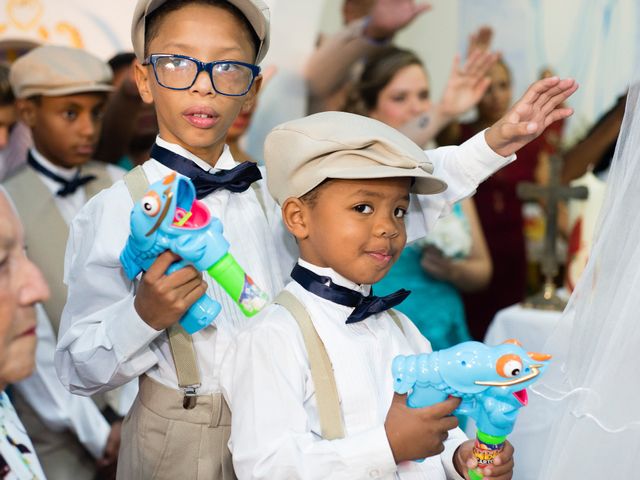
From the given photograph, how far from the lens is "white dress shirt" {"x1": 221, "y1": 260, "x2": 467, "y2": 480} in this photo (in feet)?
5.70

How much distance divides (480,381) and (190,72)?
95cm

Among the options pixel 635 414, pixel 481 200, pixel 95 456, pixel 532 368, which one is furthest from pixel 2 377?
pixel 481 200

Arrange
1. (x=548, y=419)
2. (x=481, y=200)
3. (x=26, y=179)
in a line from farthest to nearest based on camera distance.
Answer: (x=481, y=200) < (x=26, y=179) < (x=548, y=419)

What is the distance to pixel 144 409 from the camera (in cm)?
207

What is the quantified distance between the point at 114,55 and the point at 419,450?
10.2 feet

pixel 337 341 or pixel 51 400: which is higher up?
pixel 337 341

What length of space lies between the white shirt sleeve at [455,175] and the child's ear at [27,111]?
211 centimetres

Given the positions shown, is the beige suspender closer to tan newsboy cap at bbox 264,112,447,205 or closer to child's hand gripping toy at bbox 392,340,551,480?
child's hand gripping toy at bbox 392,340,551,480

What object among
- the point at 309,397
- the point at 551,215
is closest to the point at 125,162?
the point at 551,215

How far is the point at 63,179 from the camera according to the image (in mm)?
3736

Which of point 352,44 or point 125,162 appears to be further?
point 352,44

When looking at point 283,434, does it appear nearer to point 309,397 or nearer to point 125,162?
point 309,397

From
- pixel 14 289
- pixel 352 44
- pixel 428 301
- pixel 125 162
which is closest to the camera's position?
pixel 14 289

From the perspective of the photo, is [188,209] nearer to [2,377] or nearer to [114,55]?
[2,377]
